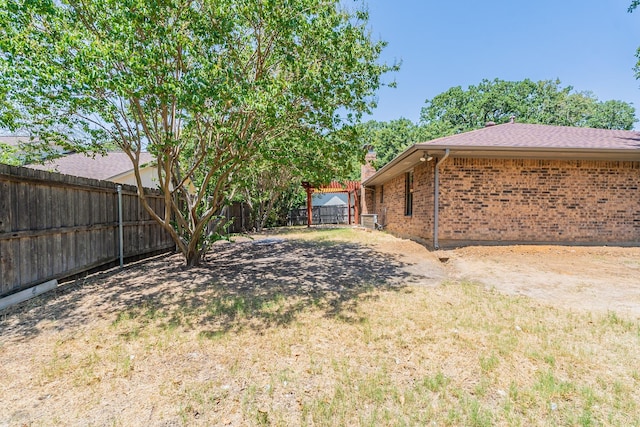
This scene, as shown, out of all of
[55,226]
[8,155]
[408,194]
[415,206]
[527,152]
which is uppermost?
[527,152]

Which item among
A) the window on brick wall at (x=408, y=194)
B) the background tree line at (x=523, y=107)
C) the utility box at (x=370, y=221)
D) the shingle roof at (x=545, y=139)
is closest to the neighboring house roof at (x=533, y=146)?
the shingle roof at (x=545, y=139)

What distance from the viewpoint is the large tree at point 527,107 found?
31422 millimetres

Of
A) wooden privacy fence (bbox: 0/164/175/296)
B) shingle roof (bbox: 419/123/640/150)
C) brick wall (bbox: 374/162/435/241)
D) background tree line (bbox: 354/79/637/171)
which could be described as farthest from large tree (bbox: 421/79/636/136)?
wooden privacy fence (bbox: 0/164/175/296)

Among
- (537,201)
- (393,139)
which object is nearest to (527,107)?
(393,139)

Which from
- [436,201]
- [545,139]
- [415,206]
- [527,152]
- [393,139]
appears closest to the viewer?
[527,152]

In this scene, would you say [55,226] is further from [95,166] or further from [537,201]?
[95,166]

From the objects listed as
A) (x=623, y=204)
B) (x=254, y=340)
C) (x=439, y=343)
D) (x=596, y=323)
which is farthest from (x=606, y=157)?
(x=254, y=340)

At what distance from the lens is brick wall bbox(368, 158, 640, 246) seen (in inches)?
348

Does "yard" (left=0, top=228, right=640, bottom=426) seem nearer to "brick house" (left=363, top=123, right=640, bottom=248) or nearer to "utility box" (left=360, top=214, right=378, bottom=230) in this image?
"brick house" (left=363, top=123, right=640, bottom=248)

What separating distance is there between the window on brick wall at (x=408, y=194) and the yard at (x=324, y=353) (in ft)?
20.7

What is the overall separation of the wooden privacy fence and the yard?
45cm

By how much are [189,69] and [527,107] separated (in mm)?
35543

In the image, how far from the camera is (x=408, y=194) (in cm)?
1216

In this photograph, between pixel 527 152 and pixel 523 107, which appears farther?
pixel 523 107
